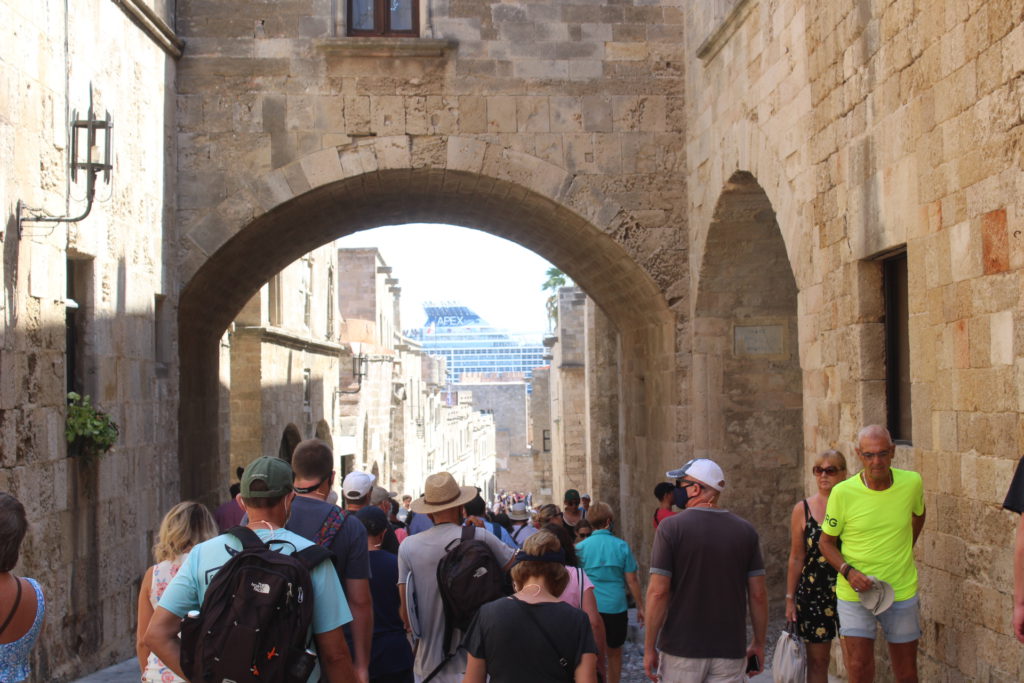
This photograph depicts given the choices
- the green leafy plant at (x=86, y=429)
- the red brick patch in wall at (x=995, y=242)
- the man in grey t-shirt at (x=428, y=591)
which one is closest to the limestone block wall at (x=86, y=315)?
the green leafy plant at (x=86, y=429)

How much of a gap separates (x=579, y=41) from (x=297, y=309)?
30.8 feet

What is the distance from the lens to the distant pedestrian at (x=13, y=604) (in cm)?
328

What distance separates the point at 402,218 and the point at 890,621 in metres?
8.42

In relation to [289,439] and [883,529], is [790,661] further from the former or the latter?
[289,439]

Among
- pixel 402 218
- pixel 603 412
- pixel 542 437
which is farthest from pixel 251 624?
pixel 542 437

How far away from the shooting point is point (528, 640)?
352 centimetres

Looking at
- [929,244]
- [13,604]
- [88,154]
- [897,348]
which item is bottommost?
[13,604]

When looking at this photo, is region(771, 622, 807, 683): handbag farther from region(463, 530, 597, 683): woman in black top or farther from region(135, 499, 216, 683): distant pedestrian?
region(135, 499, 216, 683): distant pedestrian

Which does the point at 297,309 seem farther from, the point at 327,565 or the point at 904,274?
the point at 327,565

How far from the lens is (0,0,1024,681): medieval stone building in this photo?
5.25m

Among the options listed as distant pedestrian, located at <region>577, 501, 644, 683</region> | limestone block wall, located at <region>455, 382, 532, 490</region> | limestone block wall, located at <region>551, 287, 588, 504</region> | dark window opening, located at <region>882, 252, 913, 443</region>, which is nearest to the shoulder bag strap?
distant pedestrian, located at <region>577, 501, 644, 683</region>

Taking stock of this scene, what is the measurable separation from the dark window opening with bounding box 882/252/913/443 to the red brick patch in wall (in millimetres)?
1281

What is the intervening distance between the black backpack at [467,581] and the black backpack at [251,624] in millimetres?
1259

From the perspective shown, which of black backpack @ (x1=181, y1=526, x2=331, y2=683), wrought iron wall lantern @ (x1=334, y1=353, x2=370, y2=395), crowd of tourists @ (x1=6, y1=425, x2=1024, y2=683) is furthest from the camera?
wrought iron wall lantern @ (x1=334, y1=353, x2=370, y2=395)
